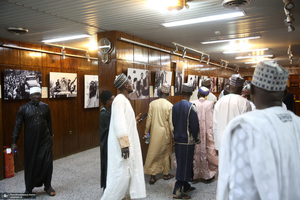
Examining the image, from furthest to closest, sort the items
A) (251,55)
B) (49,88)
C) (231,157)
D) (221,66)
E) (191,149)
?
(221,66), (251,55), (49,88), (191,149), (231,157)

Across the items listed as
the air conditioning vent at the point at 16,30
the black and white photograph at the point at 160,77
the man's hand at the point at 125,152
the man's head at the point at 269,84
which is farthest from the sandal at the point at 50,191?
the man's head at the point at 269,84

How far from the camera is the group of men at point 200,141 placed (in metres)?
1.29

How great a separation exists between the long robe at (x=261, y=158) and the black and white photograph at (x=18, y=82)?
5.53 meters

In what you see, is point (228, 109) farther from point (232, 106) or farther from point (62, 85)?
point (62, 85)

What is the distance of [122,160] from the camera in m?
3.33

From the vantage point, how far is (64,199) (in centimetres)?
408

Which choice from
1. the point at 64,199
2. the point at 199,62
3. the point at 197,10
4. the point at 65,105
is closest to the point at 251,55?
the point at 199,62

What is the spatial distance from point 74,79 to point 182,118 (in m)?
4.47

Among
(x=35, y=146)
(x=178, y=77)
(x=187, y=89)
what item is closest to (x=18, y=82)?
(x=35, y=146)

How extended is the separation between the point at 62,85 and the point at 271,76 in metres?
6.34

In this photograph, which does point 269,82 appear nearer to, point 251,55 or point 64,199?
point 64,199

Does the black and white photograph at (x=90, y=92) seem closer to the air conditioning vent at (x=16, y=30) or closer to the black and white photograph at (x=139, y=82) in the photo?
the black and white photograph at (x=139, y=82)

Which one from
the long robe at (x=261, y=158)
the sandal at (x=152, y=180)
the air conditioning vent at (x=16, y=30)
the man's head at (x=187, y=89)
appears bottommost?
the sandal at (x=152, y=180)

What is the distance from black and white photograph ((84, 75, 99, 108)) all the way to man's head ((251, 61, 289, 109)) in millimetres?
6691
